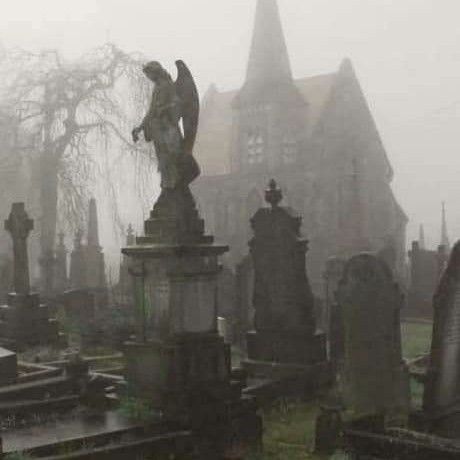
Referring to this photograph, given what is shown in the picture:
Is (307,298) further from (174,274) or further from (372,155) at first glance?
(372,155)

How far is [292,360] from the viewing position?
420 inches

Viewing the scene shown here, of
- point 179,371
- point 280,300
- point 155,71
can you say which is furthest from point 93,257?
point 179,371

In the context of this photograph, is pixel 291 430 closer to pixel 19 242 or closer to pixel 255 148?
pixel 19 242

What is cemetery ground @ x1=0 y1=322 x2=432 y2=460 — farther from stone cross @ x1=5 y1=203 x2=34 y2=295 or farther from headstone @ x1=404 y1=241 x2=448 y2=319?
headstone @ x1=404 y1=241 x2=448 y2=319

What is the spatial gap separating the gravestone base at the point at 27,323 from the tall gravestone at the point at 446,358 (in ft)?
30.4

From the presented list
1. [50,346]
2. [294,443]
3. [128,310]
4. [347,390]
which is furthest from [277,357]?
[128,310]

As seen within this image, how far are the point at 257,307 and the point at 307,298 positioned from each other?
849 mm

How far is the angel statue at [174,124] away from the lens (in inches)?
320

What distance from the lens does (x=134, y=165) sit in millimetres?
23016

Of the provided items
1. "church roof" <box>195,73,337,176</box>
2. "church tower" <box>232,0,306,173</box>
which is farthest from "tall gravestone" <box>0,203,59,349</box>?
"church roof" <box>195,73,337,176</box>

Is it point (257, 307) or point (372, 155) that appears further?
point (372, 155)

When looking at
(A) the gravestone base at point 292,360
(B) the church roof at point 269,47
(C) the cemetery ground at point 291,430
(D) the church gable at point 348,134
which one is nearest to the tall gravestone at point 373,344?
(C) the cemetery ground at point 291,430

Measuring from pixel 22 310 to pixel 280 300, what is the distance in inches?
252

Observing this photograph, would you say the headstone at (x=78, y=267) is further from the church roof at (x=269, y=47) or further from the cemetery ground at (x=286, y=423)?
the church roof at (x=269, y=47)
